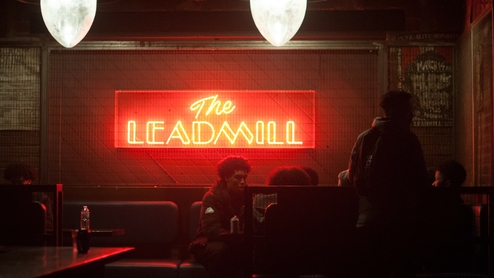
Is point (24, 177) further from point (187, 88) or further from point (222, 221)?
point (222, 221)

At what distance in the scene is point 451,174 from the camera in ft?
20.6

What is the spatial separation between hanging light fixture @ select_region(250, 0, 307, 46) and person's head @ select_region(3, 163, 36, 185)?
9.83 ft

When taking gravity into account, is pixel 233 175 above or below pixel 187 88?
below

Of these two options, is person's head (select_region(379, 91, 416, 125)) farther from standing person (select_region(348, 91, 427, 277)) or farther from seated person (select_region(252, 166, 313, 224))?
seated person (select_region(252, 166, 313, 224))

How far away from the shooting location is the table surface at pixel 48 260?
9.74 ft

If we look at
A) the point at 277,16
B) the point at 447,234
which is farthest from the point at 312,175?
the point at 447,234

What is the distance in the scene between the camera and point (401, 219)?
4461 millimetres

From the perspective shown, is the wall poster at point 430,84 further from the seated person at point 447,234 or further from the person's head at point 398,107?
the seated person at point 447,234

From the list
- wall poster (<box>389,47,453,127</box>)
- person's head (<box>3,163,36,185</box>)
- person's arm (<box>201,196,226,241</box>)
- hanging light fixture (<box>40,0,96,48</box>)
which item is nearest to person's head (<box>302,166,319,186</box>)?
person's arm (<box>201,196,226,241</box>)

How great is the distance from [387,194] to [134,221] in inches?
134

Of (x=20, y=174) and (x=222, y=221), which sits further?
(x=20, y=174)

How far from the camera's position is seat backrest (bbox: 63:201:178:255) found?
7203mm

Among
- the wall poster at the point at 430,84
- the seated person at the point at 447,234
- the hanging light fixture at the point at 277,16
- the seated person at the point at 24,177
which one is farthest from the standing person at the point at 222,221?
the wall poster at the point at 430,84

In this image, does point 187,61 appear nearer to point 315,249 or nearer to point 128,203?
point 128,203
